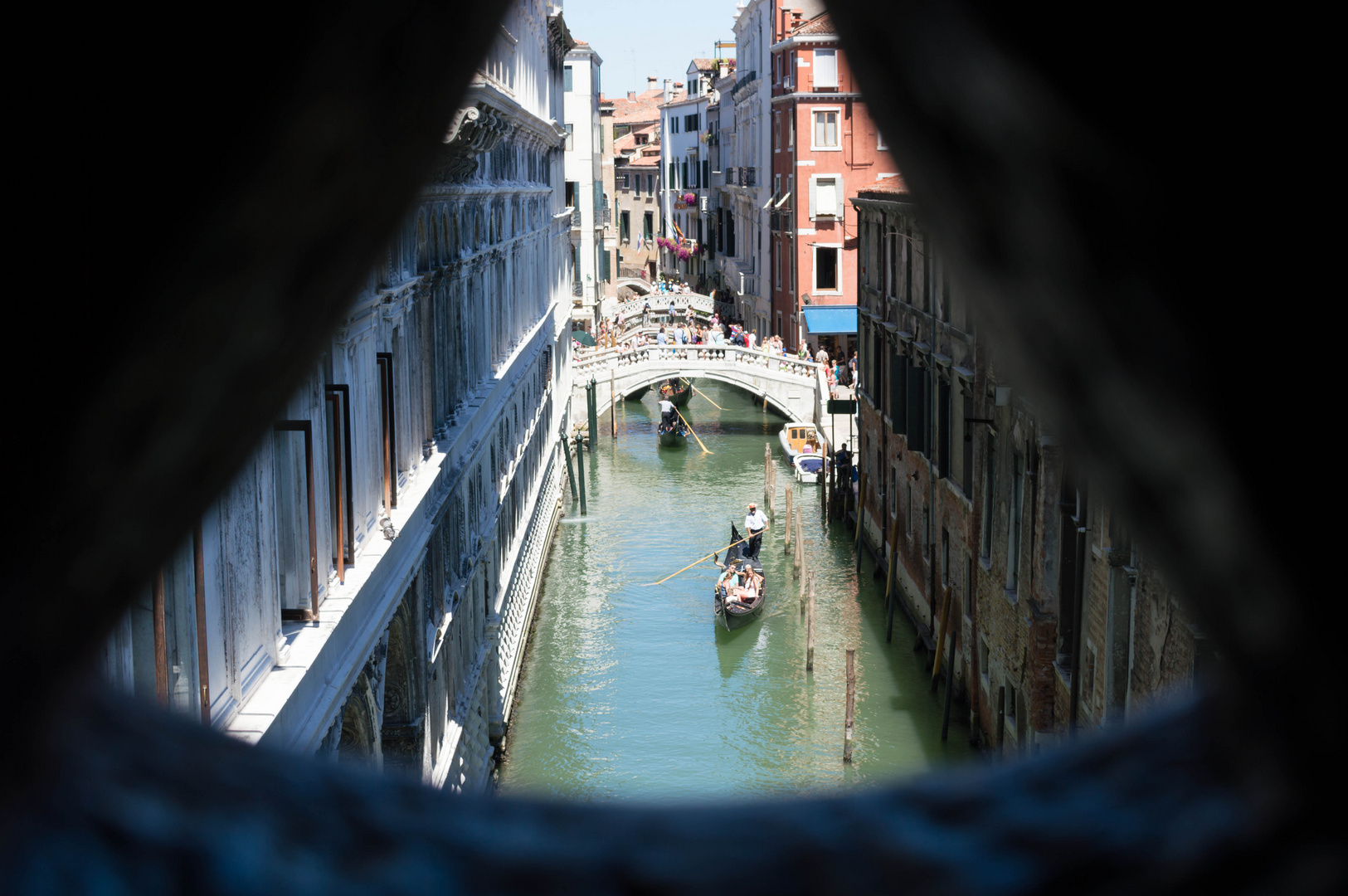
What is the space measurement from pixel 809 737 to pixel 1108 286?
50.7 ft

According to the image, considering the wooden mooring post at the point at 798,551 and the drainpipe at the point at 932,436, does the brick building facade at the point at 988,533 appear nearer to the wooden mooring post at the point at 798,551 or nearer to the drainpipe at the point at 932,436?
the drainpipe at the point at 932,436

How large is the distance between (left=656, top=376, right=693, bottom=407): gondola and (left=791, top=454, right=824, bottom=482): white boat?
682cm

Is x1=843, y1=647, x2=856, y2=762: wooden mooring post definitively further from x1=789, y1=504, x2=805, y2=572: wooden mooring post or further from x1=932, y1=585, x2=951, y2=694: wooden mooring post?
x1=789, y1=504, x2=805, y2=572: wooden mooring post

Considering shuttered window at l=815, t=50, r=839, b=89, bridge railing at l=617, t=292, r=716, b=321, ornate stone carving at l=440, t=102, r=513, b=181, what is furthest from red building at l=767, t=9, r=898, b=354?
ornate stone carving at l=440, t=102, r=513, b=181

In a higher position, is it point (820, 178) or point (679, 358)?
point (820, 178)

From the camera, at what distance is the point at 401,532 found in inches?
397

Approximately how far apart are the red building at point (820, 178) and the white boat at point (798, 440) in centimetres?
403

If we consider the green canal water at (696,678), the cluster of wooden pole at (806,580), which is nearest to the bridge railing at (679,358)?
the cluster of wooden pole at (806,580)

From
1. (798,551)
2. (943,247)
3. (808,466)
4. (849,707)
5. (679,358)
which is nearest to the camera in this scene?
(943,247)

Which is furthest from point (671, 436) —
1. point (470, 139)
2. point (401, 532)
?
point (401, 532)

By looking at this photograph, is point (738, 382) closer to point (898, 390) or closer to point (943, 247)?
point (898, 390)

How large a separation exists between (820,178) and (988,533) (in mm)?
22362

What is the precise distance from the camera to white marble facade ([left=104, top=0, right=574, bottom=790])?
19.7 ft

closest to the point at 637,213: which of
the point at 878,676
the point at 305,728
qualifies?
the point at 878,676
